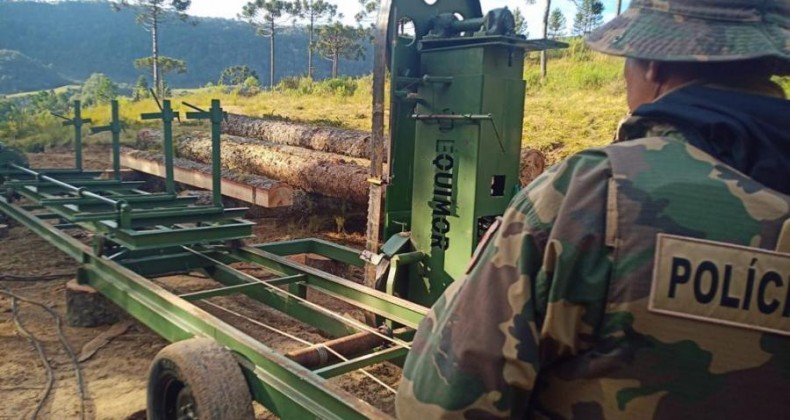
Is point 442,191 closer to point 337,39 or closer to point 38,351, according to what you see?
point 38,351

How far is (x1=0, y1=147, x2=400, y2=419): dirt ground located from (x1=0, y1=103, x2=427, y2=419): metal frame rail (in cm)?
42

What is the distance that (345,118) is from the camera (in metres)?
13.1

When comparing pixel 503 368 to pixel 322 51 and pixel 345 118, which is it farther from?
pixel 322 51

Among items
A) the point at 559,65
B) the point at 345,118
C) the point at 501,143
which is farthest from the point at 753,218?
the point at 559,65

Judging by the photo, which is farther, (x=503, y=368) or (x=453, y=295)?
(x=453, y=295)

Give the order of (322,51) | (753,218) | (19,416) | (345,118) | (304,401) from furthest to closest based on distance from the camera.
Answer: (322,51), (345,118), (19,416), (304,401), (753,218)

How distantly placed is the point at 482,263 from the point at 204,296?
3162 mm

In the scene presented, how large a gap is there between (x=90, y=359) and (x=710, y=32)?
14.4 ft

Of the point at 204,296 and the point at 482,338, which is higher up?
the point at 482,338

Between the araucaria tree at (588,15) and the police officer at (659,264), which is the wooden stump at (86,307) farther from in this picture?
the araucaria tree at (588,15)

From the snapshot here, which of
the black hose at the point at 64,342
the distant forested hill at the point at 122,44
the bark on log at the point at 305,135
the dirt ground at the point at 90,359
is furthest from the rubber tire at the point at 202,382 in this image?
the distant forested hill at the point at 122,44

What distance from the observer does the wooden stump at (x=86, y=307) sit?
15.5 feet

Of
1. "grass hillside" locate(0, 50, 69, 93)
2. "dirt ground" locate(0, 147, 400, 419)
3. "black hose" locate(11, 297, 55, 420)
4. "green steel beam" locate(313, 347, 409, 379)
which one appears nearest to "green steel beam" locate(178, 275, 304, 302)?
"dirt ground" locate(0, 147, 400, 419)

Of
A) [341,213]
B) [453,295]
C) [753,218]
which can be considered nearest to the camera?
[753,218]
